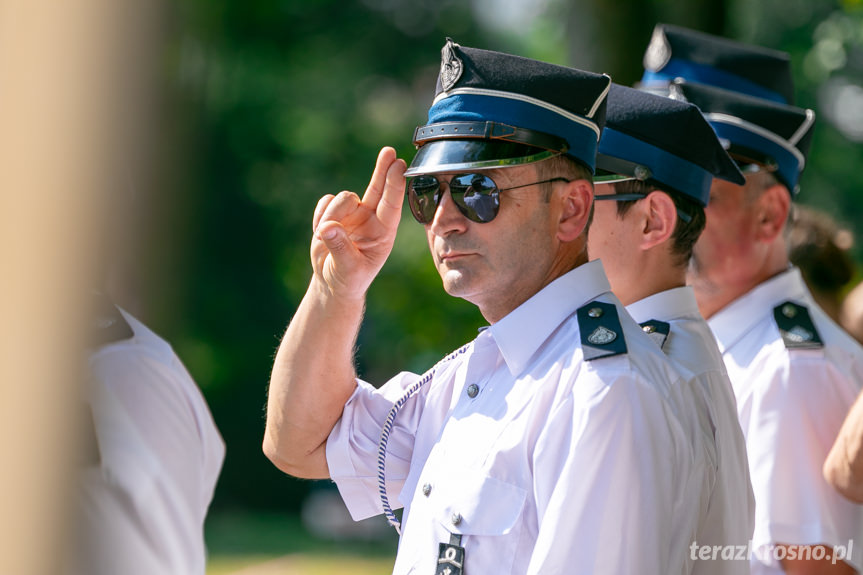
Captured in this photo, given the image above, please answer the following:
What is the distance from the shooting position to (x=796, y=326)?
333 cm

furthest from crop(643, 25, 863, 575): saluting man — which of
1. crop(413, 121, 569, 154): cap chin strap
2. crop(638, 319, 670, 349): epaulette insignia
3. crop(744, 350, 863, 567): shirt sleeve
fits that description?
crop(413, 121, 569, 154): cap chin strap

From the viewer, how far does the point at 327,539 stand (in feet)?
57.0

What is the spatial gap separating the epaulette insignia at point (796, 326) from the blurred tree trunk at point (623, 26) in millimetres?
2842

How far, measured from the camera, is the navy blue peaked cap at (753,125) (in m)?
3.55

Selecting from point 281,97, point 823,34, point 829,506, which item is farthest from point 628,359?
point 281,97

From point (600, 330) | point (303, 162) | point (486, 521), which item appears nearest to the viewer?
point (486, 521)

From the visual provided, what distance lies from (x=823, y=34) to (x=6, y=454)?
1097 centimetres

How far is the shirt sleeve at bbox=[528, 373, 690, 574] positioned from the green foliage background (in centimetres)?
1341

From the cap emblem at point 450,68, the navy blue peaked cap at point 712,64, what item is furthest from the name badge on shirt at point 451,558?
the navy blue peaked cap at point 712,64

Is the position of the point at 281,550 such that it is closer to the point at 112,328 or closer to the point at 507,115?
the point at 112,328

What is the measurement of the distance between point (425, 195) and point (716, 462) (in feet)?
2.97

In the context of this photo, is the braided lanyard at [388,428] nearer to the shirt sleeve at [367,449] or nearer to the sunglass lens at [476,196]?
the shirt sleeve at [367,449]

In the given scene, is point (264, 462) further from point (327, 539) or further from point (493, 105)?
point (493, 105)

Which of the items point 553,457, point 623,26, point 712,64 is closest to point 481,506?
point 553,457
